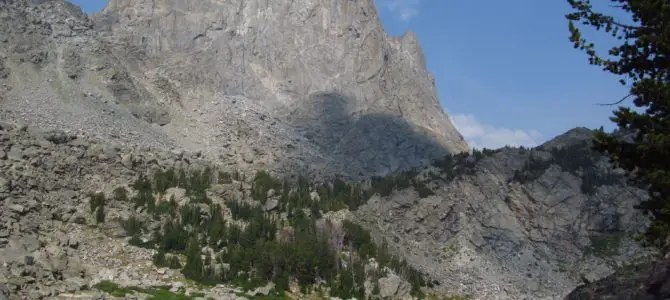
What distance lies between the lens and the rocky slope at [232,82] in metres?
105

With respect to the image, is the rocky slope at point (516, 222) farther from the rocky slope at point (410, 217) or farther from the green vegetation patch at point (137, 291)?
the green vegetation patch at point (137, 291)

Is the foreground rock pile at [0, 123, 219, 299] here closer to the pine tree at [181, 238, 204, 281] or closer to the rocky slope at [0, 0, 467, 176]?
the pine tree at [181, 238, 204, 281]

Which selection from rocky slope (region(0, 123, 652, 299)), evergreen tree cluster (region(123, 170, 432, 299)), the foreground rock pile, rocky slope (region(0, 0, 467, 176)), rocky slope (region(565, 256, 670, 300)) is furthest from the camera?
rocky slope (region(0, 0, 467, 176))

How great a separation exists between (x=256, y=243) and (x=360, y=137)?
56.5 metres

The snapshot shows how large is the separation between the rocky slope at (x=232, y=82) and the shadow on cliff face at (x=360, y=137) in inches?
9.8

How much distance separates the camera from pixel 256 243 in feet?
257

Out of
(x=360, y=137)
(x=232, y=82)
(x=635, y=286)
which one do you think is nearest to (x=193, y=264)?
(x=635, y=286)

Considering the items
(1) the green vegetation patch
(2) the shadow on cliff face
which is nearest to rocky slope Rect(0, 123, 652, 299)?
(1) the green vegetation patch

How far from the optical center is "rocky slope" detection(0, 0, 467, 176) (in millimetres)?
105375

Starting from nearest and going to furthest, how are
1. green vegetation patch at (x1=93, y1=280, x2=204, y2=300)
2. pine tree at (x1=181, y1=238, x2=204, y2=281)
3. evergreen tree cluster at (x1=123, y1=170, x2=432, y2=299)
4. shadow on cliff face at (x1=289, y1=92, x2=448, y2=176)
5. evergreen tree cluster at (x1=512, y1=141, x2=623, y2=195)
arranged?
1. green vegetation patch at (x1=93, y1=280, x2=204, y2=300)
2. pine tree at (x1=181, y1=238, x2=204, y2=281)
3. evergreen tree cluster at (x1=123, y1=170, x2=432, y2=299)
4. evergreen tree cluster at (x1=512, y1=141, x2=623, y2=195)
5. shadow on cliff face at (x1=289, y1=92, x2=448, y2=176)

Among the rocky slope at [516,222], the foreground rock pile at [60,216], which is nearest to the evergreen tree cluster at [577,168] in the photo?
the rocky slope at [516,222]

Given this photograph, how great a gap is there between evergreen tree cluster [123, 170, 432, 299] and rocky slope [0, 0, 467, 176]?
18383 millimetres

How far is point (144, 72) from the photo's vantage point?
127000 mm

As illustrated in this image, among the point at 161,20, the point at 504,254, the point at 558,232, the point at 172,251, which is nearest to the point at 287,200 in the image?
the point at 172,251
